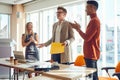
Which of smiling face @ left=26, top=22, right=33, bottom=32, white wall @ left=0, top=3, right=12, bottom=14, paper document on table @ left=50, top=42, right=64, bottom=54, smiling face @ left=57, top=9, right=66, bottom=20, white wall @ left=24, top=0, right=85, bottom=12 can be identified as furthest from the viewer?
white wall @ left=0, top=3, right=12, bottom=14

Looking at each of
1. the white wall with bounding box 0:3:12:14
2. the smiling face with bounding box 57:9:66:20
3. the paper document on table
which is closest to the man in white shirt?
the smiling face with bounding box 57:9:66:20

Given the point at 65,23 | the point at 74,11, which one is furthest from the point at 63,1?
the point at 65,23

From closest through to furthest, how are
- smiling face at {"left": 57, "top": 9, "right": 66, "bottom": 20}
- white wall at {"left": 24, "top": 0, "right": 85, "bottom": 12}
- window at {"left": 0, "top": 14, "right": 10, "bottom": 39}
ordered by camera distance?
smiling face at {"left": 57, "top": 9, "right": 66, "bottom": 20}
white wall at {"left": 24, "top": 0, "right": 85, "bottom": 12}
window at {"left": 0, "top": 14, "right": 10, "bottom": 39}

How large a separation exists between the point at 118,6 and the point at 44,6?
2518mm

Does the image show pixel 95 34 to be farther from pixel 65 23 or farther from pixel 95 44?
pixel 65 23

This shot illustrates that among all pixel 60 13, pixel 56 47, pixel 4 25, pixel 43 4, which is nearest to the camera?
pixel 56 47

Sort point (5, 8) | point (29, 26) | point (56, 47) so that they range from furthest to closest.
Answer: point (5, 8) < point (29, 26) < point (56, 47)

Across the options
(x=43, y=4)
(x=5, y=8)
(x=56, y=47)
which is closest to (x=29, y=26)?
(x=56, y=47)

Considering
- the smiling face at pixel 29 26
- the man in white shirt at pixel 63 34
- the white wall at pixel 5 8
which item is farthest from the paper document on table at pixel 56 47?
the white wall at pixel 5 8

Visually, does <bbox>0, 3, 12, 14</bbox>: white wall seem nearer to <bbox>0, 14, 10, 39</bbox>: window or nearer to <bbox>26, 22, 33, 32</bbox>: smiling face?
<bbox>0, 14, 10, 39</bbox>: window

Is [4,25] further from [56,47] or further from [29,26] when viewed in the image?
[56,47]

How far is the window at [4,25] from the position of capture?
7210mm

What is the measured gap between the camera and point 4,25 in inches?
287

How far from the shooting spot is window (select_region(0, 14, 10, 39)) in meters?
7.21
